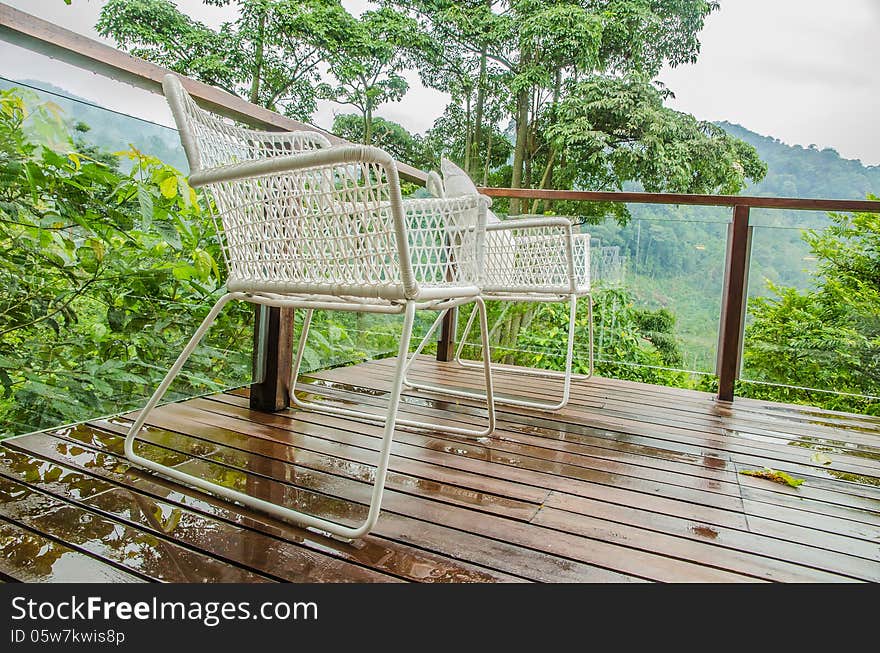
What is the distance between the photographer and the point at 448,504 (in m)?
1.20

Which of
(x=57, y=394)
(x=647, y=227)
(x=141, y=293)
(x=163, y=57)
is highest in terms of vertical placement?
(x=163, y=57)

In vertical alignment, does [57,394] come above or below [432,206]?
below

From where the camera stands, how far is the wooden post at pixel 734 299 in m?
2.48

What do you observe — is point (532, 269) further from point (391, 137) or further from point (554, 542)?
point (391, 137)

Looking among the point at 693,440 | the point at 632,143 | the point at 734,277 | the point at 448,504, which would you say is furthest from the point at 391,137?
the point at 448,504

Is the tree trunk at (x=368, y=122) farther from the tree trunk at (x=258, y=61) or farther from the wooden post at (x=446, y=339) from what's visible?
the wooden post at (x=446, y=339)

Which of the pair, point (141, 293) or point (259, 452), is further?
point (141, 293)

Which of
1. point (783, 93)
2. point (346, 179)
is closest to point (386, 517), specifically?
point (346, 179)

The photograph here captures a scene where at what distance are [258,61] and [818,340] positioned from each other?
373 inches

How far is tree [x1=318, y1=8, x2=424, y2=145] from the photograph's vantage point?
9.79 metres

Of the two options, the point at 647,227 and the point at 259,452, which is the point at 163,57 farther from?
the point at 259,452

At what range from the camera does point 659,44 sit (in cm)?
976

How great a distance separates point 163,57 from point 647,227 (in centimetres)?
954

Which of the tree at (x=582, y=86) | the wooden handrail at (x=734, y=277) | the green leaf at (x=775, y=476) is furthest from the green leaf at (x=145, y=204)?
the tree at (x=582, y=86)
